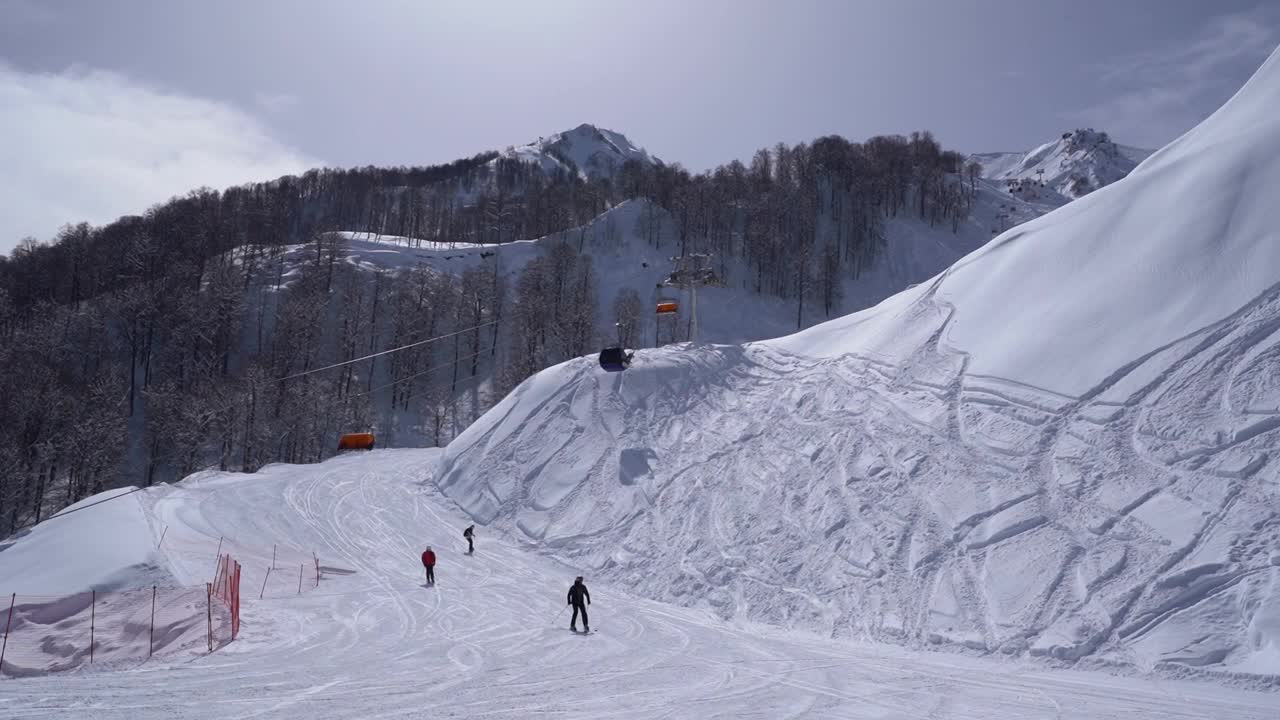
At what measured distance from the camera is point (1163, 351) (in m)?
Result: 17.7

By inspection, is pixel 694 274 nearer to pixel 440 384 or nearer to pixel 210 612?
pixel 210 612

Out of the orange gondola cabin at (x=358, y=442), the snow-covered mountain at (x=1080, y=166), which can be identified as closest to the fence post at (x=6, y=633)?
the orange gondola cabin at (x=358, y=442)

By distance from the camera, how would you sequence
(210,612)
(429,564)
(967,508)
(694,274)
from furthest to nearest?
1. (694,274)
2. (429,564)
3. (967,508)
4. (210,612)

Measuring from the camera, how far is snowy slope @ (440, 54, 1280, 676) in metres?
13.2

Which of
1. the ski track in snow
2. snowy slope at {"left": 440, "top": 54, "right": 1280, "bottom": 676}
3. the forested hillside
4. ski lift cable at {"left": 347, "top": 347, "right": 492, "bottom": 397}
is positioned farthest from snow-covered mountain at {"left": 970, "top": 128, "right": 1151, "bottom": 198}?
the ski track in snow

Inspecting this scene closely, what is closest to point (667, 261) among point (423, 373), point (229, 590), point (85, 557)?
point (423, 373)

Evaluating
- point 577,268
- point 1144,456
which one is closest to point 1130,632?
point 1144,456

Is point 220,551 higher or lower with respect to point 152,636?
lower

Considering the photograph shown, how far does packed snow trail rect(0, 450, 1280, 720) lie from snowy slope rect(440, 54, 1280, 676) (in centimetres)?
150

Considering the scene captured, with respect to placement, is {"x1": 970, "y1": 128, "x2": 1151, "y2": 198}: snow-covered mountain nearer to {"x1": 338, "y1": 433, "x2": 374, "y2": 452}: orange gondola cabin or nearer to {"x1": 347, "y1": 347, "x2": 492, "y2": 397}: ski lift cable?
{"x1": 347, "y1": 347, "x2": 492, "y2": 397}: ski lift cable

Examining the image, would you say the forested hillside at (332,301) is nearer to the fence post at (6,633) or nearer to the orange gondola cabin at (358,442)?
the orange gondola cabin at (358,442)

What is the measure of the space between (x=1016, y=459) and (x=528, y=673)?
13.3m

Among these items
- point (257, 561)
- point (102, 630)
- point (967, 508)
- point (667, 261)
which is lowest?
point (257, 561)

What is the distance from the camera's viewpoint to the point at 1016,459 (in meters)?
17.7
